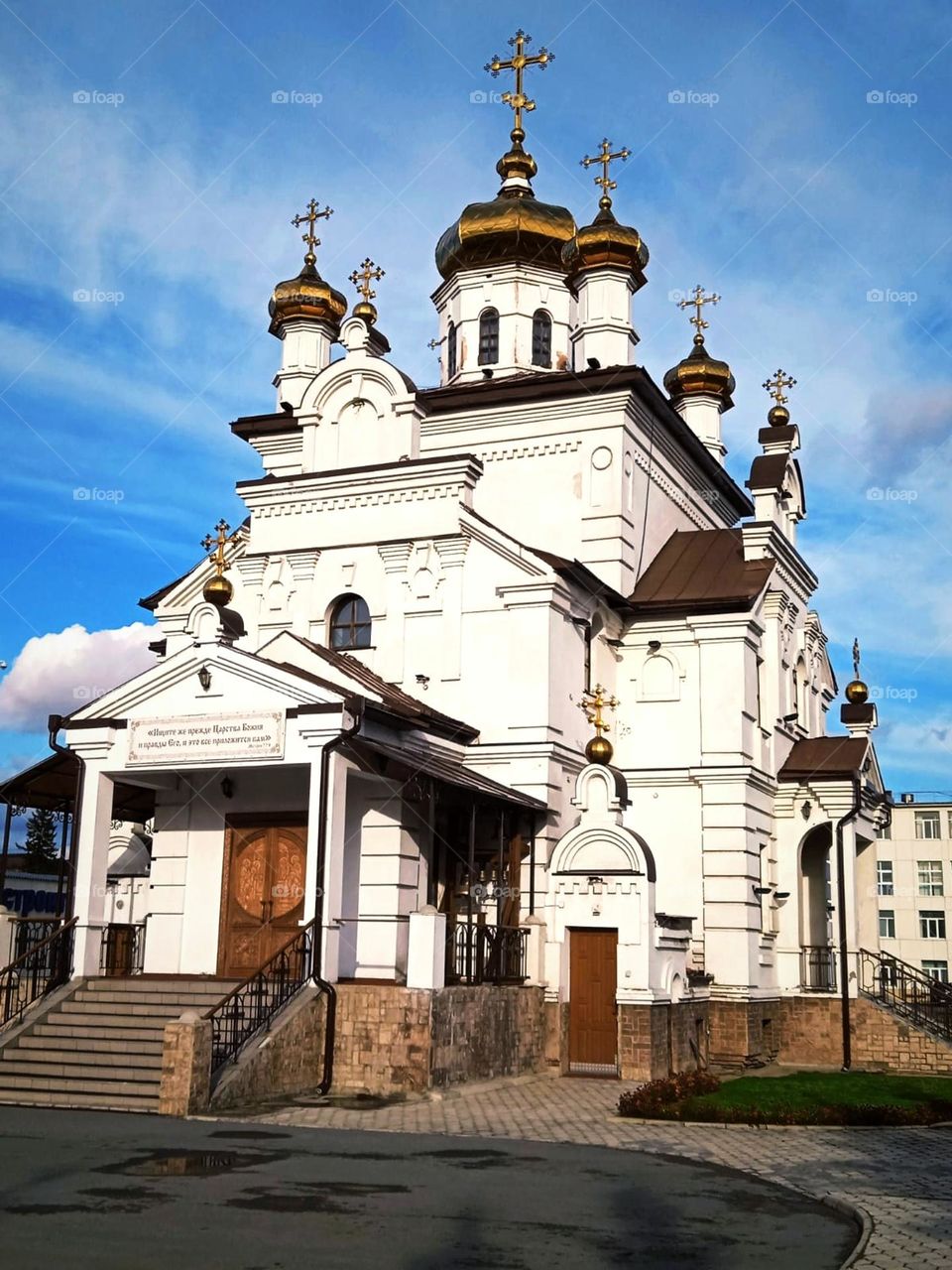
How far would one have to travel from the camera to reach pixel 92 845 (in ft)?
53.3

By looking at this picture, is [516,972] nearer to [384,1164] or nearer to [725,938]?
[725,938]

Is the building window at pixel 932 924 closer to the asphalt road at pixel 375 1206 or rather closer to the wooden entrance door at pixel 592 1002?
the wooden entrance door at pixel 592 1002

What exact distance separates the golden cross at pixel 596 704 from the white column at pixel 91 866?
6204 millimetres

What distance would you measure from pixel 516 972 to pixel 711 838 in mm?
4149

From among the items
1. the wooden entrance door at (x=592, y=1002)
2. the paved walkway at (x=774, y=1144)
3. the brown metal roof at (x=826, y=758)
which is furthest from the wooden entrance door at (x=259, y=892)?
the brown metal roof at (x=826, y=758)

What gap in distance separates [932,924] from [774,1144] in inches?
1976

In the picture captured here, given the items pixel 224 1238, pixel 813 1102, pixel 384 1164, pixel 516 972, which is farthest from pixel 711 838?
pixel 224 1238

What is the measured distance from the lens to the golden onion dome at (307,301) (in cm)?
2439

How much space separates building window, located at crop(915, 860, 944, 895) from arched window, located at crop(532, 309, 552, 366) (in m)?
40.4

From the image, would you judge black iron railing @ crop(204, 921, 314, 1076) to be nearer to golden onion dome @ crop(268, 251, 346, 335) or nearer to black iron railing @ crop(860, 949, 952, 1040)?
black iron railing @ crop(860, 949, 952, 1040)

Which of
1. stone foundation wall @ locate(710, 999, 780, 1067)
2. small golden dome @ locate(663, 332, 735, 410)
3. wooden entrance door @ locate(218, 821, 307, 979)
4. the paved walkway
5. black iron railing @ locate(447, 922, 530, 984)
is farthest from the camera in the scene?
small golden dome @ locate(663, 332, 735, 410)

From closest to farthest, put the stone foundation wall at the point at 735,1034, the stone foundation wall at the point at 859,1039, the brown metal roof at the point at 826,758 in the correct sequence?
the stone foundation wall at the point at 735,1034
the stone foundation wall at the point at 859,1039
the brown metal roof at the point at 826,758

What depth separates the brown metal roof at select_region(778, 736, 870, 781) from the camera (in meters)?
22.3

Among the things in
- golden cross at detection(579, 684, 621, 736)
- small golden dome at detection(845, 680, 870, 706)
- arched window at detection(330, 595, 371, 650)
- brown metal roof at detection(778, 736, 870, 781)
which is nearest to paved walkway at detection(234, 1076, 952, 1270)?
golden cross at detection(579, 684, 621, 736)
